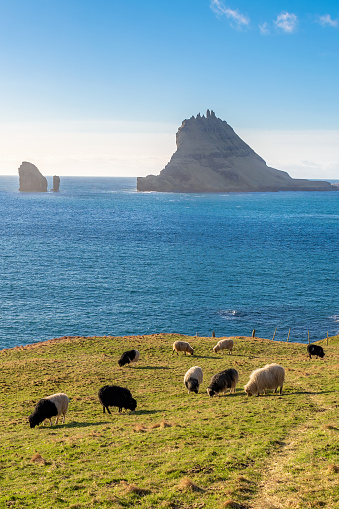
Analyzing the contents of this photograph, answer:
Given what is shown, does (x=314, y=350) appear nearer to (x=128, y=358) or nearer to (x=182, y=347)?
(x=182, y=347)

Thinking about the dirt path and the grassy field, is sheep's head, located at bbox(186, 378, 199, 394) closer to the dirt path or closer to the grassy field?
the grassy field

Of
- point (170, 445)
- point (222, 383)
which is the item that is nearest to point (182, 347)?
point (222, 383)

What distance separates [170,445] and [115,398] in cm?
684

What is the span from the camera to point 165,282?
259 ft

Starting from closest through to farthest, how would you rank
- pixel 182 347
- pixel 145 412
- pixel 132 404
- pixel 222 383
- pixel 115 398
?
pixel 145 412, pixel 115 398, pixel 132 404, pixel 222 383, pixel 182 347

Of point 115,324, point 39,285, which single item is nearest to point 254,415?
point 115,324

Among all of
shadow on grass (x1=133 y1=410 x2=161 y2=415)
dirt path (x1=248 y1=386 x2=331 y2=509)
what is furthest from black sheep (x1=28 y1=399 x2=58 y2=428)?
dirt path (x1=248 y1=386 x2=331 y2=509)

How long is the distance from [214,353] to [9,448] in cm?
2402

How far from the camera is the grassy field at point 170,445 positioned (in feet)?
42.3

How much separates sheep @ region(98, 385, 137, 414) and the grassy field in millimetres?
582

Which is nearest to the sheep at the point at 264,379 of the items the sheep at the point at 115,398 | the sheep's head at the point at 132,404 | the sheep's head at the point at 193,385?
the sheep's head at the point at 193,385

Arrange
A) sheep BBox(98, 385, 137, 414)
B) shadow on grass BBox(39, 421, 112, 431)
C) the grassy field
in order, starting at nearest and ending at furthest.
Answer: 1. the grassy field
2. shadow on grass BBox(39, 421, 112, 431)
3. sheep BBox(98, 385, 137, 414)

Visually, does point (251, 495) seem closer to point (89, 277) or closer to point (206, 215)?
point (89, 277)

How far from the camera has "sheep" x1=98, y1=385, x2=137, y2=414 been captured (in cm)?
2300
